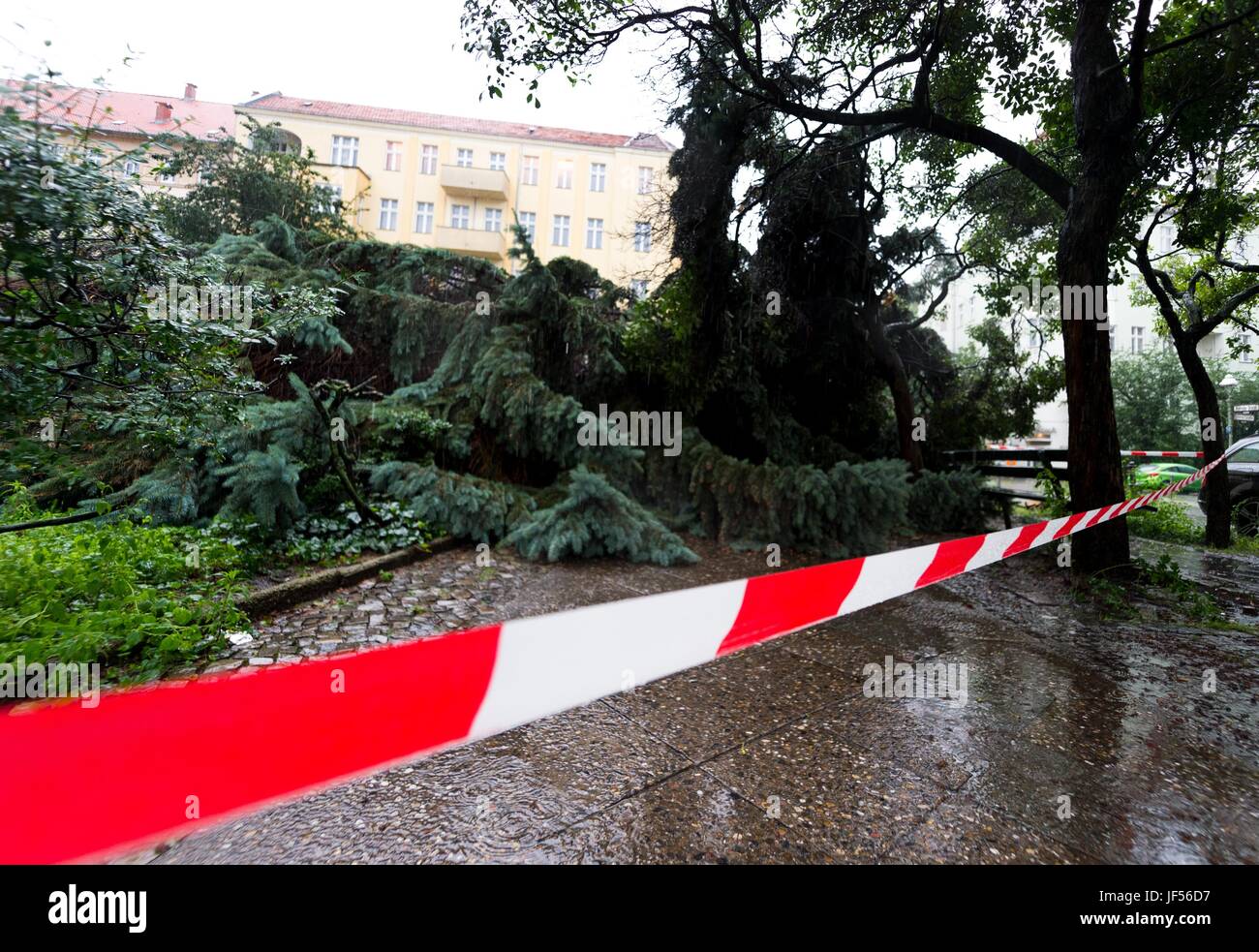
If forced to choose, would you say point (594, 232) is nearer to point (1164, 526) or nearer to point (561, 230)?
point (561, 230)

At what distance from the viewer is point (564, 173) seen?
116 ft

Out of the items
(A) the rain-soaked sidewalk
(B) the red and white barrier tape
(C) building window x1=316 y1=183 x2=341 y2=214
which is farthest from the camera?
(C) building window x1=316 y1=183 x2=341 y2=214

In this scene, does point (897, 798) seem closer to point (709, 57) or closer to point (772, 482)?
point (772, 482)

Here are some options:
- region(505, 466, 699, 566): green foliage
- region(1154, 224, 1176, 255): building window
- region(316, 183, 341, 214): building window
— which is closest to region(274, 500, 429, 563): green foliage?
region(505, 466, 699, 566): green foliage

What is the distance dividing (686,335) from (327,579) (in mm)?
5424

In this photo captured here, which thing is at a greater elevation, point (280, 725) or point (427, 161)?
point (427, 161)

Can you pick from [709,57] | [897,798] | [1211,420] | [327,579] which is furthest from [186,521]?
[1211,420]

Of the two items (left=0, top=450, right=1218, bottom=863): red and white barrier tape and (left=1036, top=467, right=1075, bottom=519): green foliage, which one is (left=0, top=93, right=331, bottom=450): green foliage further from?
(left=1036, top=467, right=1075, bottom=519): green foliage

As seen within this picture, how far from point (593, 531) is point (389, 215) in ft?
112

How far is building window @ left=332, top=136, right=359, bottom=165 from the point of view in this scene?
108 feet

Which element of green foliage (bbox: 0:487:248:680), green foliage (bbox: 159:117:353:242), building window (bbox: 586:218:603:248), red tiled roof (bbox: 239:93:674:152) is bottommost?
green foliage (bbox: 0:487:248:680)

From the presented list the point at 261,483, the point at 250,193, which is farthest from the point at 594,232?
the point at 261,483

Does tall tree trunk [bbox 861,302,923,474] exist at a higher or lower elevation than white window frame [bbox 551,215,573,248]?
lower

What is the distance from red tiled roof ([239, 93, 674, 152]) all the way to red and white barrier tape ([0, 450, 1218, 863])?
36.7 meters
